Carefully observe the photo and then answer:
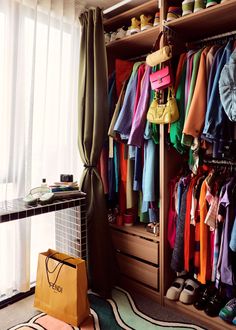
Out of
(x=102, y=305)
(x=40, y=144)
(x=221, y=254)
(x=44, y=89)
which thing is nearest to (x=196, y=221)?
(x=221, y=254)

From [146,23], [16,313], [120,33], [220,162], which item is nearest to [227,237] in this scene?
[220,162]

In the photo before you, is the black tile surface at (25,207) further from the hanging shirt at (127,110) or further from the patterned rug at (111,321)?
the patterned rug at (111,321)

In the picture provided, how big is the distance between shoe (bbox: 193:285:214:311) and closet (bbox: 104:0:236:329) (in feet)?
0.13

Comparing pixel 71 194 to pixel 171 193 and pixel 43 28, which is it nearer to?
pixel 171 193

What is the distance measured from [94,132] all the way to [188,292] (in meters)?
1.36

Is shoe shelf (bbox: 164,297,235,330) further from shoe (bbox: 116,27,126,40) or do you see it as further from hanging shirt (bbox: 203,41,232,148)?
shoe (bbox: 116,27,126,40)

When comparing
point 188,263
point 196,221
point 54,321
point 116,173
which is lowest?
point 54,321

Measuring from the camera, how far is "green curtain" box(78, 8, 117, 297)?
7.04ft

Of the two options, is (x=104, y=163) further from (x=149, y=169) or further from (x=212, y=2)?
(x=212, y=2)

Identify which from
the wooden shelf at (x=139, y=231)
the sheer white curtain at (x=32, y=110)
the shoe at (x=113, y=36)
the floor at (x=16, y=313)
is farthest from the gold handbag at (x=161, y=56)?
the floor at (x=16, y=313)

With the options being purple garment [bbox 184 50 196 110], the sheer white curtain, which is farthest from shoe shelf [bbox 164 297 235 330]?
purple garment [bbox 184 50 196 110]

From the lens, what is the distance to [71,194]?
6.40 ft

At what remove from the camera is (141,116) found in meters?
1.95

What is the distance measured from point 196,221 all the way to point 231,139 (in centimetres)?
57
